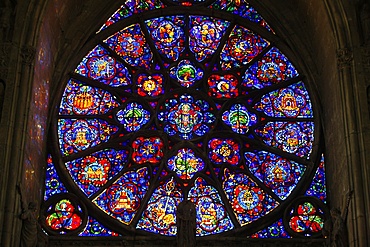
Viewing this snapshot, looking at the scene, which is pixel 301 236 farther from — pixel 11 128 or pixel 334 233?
pixel 11 128

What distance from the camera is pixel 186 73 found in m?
19.8

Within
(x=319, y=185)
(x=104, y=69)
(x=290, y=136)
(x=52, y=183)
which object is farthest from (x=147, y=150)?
(x=319, y=185)

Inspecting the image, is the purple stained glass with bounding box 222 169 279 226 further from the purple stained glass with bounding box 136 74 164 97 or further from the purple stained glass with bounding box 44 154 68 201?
the purple stained glass with bounding box 44 154 68 201

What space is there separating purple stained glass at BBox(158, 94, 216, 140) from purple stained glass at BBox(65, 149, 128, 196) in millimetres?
1042

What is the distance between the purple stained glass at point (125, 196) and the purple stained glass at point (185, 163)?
0.54m

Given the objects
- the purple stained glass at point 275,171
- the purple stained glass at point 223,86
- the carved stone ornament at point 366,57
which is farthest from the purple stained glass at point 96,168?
the carved stone ornament at point 366,57

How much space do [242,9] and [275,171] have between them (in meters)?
3.76

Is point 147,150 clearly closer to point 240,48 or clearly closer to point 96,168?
point 96,168

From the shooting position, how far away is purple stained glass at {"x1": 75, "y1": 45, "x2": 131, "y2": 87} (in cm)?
1962

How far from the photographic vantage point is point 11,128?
1622 cm

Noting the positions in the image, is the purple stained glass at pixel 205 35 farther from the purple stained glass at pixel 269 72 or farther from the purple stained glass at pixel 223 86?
the purple stained glass at pixel 269 72

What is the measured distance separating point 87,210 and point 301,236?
3.82 metres

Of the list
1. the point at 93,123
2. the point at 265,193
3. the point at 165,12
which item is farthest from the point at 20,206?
the point at 165,12

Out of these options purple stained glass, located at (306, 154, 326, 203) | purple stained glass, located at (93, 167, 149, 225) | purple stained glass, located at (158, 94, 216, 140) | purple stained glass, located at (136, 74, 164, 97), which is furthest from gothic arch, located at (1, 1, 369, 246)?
purple stained glass, located at (158, 94, 216, 140)
